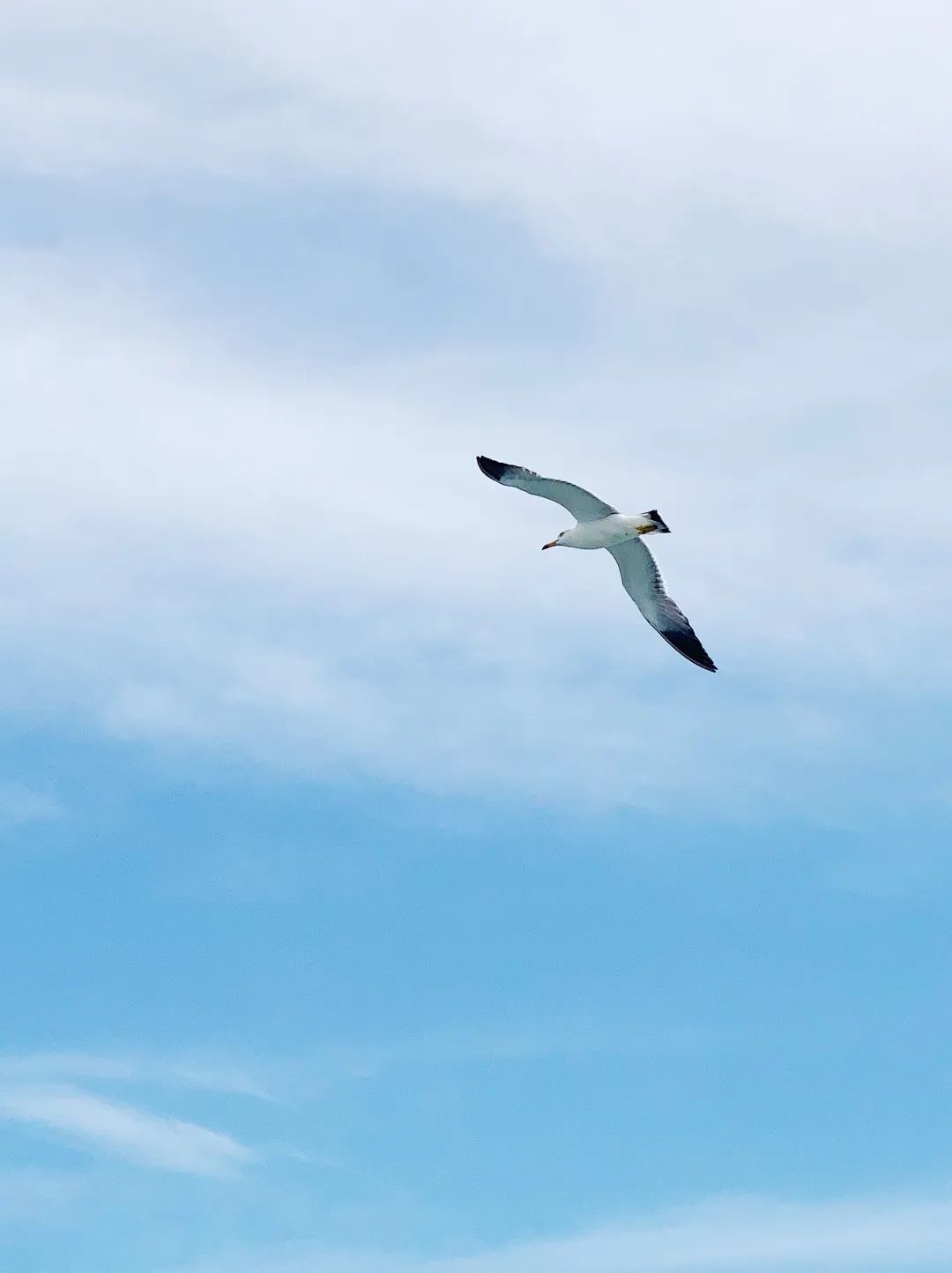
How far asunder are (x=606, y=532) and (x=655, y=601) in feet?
12.9

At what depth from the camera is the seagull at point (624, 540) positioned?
1919 inches

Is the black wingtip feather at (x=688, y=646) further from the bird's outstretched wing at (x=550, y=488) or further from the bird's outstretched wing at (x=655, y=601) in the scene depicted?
the bird's outstretched wing at (x=550, y=488)

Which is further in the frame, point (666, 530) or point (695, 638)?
point (695, 638)

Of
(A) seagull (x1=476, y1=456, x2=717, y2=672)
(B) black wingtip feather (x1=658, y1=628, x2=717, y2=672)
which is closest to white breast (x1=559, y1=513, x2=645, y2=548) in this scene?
(A) seagull (x1=476, y1=456, x2=717, y2=672)

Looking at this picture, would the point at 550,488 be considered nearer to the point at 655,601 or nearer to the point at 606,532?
the point at 606,532

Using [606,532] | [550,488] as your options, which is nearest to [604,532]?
[606,532]

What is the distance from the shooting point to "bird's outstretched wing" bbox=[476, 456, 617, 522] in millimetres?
48281

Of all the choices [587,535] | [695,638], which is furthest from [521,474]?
[695,638]

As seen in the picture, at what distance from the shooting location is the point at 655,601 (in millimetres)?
52625

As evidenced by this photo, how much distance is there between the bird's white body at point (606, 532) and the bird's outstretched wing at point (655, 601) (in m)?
0.90

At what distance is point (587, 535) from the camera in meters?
50.1

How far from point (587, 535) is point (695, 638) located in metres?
5.01

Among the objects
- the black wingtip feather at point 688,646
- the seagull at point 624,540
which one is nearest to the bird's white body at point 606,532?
the seagull at point 624,540

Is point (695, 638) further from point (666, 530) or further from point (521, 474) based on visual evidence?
point (521, 474)
